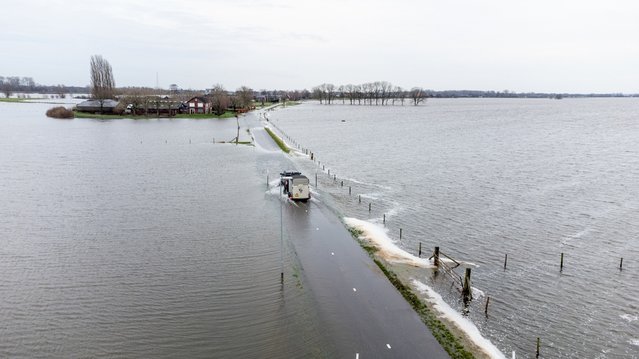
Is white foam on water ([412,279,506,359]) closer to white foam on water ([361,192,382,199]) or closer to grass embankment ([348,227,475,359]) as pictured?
grass embankment ([348,227,475,359])

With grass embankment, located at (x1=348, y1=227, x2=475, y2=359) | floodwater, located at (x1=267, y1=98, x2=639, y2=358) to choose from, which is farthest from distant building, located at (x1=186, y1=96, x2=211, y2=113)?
grass embankment, located at (x1=348, y1=227, x2=475, y2=359)

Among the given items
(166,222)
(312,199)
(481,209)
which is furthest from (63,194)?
(481,209)

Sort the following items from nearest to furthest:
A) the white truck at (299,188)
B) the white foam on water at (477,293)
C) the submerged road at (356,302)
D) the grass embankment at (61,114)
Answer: the submerged road at (356,302) < the white foam on water at (477,293) < the white truck at (299,188) < the grass embankment at (61,114)

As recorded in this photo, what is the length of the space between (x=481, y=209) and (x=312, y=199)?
1494 centimetres

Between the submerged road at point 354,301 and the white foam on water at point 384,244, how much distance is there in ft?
4.23

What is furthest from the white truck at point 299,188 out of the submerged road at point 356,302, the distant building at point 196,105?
the distant building at point 196,105

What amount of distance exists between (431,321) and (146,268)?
16.2m

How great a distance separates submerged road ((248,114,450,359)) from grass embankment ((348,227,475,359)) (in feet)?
0.91

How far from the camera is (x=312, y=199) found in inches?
1708

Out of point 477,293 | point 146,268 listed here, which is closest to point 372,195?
point 477,293

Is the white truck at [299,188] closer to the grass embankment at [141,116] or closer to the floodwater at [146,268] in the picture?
the floodwater at [146,268]

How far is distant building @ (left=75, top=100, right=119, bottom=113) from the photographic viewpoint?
5310 inches

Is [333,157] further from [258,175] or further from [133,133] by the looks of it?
[133,133]

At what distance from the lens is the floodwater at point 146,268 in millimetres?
19875
